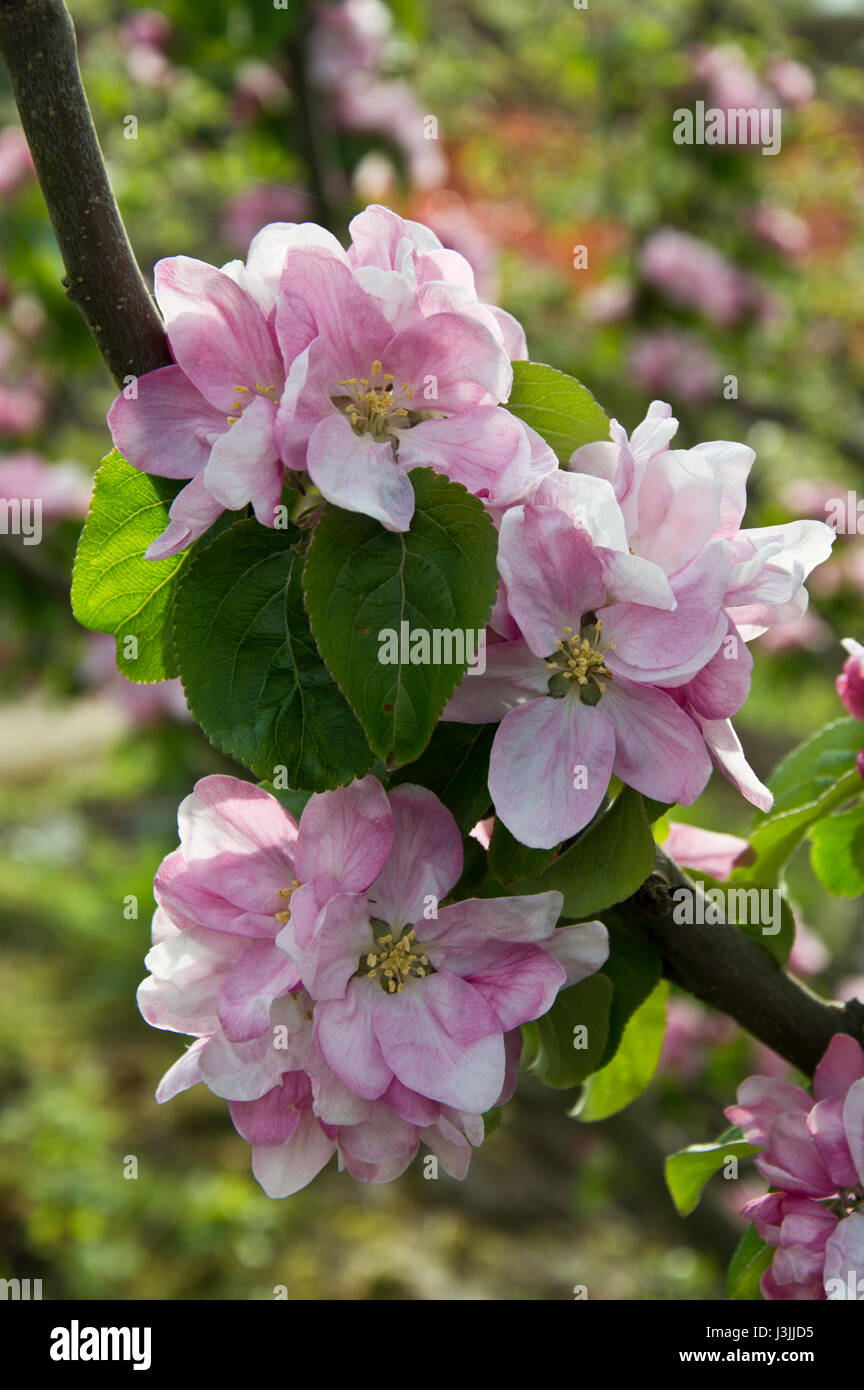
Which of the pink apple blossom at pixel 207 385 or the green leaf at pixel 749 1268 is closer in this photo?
the pink apple blossom at pixel 207 385

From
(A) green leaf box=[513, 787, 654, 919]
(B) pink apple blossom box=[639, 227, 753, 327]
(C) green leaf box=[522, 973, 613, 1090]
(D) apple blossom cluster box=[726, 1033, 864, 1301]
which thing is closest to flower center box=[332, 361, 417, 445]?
(A) green leaf box=[513, 787, 654, 919]

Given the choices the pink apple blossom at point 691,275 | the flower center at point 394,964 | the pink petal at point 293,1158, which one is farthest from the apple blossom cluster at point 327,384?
the pink apple blossom at point 691,275

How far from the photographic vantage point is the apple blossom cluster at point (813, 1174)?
2.31 ft

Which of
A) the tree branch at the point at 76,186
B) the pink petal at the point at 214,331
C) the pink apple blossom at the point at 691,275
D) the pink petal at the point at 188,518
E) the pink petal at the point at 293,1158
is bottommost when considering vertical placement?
the pink petal at the point at 293,1158

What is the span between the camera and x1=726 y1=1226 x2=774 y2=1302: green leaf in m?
0.79

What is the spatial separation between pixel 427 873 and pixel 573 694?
0.13 metres

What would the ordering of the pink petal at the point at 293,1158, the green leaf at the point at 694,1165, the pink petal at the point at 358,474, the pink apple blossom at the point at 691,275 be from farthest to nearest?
the pink apple blossom at the point at 691,275 < the green leaf at the point at 694,1165 < the pink petal at the point at 293,1158 < the pink petal at the point at 358,474

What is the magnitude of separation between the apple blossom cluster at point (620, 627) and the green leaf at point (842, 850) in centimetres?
28

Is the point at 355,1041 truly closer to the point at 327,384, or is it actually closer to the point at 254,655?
the point at 254,655

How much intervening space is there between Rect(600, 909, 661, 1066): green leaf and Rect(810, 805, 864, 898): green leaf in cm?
19

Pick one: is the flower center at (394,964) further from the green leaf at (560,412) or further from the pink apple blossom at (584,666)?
the green leaf at (560,412)

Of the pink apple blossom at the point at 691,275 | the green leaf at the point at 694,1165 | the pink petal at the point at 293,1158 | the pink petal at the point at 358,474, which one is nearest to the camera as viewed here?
the pink petal at the point at 358,474

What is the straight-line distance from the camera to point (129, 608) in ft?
2.36

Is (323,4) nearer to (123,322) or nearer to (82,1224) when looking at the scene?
(123,322)
